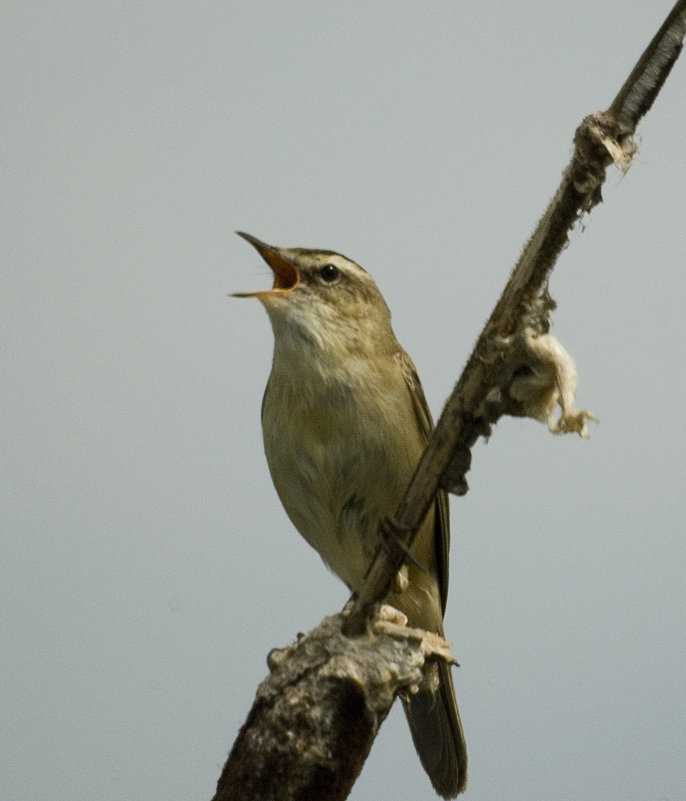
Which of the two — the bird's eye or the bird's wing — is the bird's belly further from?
the bird's eye

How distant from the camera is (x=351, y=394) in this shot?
3674 millimetres

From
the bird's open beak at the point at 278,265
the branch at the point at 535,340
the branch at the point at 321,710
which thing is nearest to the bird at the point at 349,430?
the bird's open beak at the point at 278,265

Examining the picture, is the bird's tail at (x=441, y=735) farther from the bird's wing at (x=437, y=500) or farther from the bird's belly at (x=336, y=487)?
the bird's belly at (x=336, y=487)

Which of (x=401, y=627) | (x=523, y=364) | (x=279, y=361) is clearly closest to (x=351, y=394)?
(x=279, y=361)

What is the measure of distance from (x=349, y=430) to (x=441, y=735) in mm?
1341

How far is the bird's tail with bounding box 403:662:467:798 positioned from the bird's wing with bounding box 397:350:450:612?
34 cm

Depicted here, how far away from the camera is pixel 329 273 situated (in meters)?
3.98

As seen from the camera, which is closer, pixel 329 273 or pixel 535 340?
pixel 535 340

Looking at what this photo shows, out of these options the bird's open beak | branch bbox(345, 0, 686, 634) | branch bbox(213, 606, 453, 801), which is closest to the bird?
the bird's open beak

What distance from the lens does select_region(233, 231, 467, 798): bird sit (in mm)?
3674

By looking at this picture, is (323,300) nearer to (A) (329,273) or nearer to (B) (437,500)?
(A) (329,273)

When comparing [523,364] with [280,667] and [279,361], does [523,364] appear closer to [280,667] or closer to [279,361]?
[280,667]

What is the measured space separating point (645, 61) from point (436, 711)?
9.10 feet

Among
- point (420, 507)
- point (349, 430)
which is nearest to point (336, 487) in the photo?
point (349, 430)
